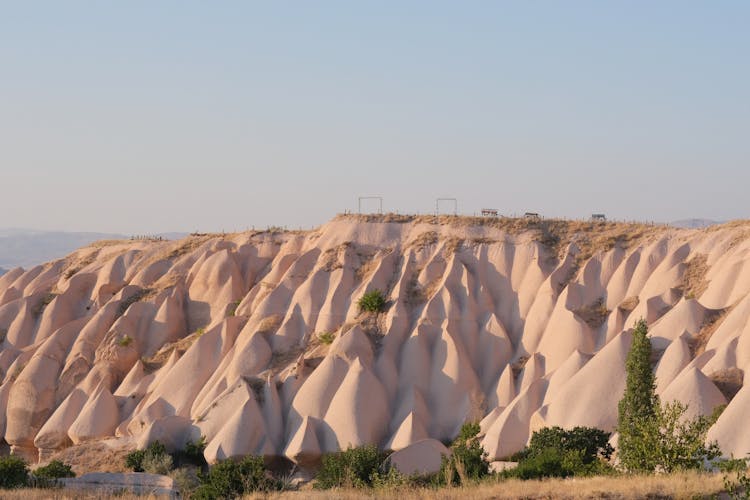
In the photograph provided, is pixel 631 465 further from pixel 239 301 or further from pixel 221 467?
pixel 239 301

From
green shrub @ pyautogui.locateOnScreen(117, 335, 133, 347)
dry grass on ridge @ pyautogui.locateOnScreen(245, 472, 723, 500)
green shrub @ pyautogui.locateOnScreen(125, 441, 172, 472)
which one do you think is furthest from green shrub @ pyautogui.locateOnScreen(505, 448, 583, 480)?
green shrub @ pyautogui.locateOnScreen(117, 335, 133, 347)

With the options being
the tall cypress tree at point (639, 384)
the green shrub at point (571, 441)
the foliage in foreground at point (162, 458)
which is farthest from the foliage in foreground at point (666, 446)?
the foliage in foreground at point (162, 458)

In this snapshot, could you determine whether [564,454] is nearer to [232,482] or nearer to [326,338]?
[232,482]

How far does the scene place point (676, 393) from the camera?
A: 39.9 meters

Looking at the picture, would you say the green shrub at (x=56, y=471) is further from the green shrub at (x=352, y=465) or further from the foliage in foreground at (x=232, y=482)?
the green shrub at (x=352, y=465)

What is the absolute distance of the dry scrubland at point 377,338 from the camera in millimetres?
44312

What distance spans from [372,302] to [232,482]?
22492mm

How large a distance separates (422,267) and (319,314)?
19.3ft

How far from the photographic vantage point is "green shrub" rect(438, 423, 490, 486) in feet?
108

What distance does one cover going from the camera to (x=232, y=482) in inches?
1256

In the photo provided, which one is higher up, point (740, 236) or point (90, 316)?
point (740, 236)

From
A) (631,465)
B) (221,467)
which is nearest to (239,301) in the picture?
(221,467)

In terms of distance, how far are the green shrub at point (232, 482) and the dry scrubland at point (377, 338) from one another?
11.1 metres

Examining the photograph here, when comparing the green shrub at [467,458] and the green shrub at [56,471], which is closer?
the green shrub at [467,458]
